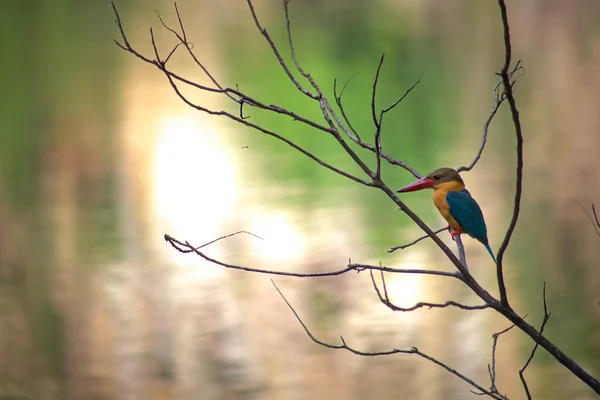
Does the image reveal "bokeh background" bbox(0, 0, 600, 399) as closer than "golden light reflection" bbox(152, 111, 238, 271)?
Yes

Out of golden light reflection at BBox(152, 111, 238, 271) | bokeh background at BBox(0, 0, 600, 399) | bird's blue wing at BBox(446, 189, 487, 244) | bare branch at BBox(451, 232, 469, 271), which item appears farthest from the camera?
golden light reflection at BBox(152, 111, 238, 271)

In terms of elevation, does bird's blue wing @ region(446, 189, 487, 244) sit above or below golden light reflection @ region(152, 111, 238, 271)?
below

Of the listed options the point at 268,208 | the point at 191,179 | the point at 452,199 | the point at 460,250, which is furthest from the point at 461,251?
the point at 191,179

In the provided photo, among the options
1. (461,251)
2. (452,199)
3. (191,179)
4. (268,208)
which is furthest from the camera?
(191,179)

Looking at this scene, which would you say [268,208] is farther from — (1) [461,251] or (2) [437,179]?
(1) [461,251]

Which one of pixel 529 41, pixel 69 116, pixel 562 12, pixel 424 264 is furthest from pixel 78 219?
pixel 562 12

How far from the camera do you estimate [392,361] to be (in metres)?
3.51

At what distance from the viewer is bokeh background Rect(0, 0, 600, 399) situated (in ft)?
11.6

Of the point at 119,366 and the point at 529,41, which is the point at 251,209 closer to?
the point at 119,366

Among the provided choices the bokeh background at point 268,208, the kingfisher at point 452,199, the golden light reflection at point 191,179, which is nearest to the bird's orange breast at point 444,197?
the kingfisher at point 452,199

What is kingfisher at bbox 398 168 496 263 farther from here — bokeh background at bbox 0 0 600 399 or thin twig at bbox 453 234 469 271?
bokeh background at bbox 0 0 600 399

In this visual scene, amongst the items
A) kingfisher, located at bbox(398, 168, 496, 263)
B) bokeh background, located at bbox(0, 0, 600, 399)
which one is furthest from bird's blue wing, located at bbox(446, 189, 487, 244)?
bokeh background, located at bbox(0, 0, 600, 399)

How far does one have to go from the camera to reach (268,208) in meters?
4.51

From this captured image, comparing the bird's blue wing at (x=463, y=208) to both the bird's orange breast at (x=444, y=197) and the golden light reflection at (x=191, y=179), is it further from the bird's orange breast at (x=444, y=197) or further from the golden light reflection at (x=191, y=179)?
the golden light reflection at (x=191, y=179)
